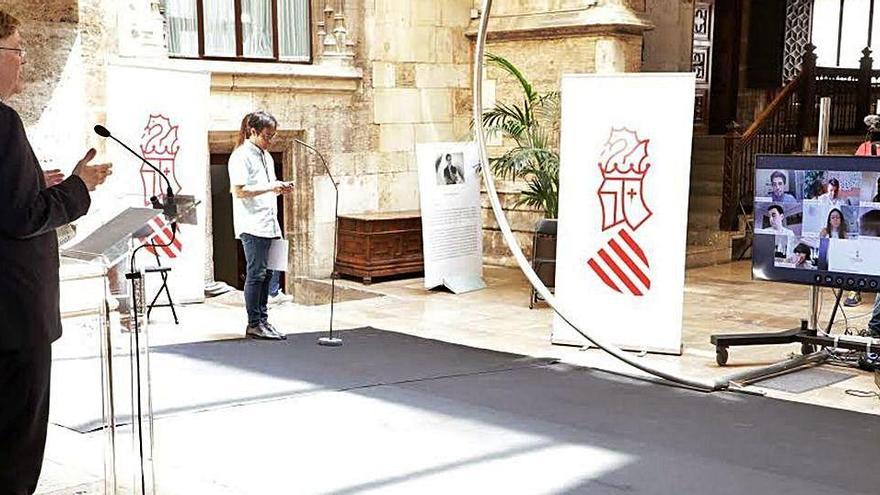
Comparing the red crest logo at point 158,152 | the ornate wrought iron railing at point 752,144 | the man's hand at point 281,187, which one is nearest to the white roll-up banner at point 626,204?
the man's hand at point 281,187

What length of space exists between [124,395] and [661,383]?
2.84 metres

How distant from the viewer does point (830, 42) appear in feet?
48.2

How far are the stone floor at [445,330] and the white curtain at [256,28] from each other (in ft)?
7.56

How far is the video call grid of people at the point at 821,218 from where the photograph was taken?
5668 millimetres

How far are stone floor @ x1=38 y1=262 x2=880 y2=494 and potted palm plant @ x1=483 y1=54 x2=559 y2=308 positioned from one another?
0.48 m

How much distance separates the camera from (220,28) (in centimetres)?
931

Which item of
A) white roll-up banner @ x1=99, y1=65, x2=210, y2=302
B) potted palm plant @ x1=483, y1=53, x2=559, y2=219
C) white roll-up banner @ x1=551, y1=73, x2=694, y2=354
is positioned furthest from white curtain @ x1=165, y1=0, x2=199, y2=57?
white roll-up banner @ x1=551, y1=73, x2=694, y2=354

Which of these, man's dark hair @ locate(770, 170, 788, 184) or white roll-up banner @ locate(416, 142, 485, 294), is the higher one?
man's dark hair @ locate(770, 170, 788, 184)

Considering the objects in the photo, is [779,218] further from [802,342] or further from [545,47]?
[545,47]

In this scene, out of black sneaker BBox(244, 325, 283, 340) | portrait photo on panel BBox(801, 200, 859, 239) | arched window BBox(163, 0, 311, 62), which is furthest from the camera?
arched window BBox(163, 0, 311, 62)

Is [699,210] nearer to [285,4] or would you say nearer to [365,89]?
[365,89]

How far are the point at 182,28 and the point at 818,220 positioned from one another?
A: 5.69 metres

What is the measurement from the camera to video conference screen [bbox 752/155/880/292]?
566 centimetres

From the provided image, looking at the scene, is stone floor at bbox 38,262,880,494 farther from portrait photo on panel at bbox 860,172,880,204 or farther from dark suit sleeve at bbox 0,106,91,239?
dark suit sleeve at bbox 0,106,91,239
